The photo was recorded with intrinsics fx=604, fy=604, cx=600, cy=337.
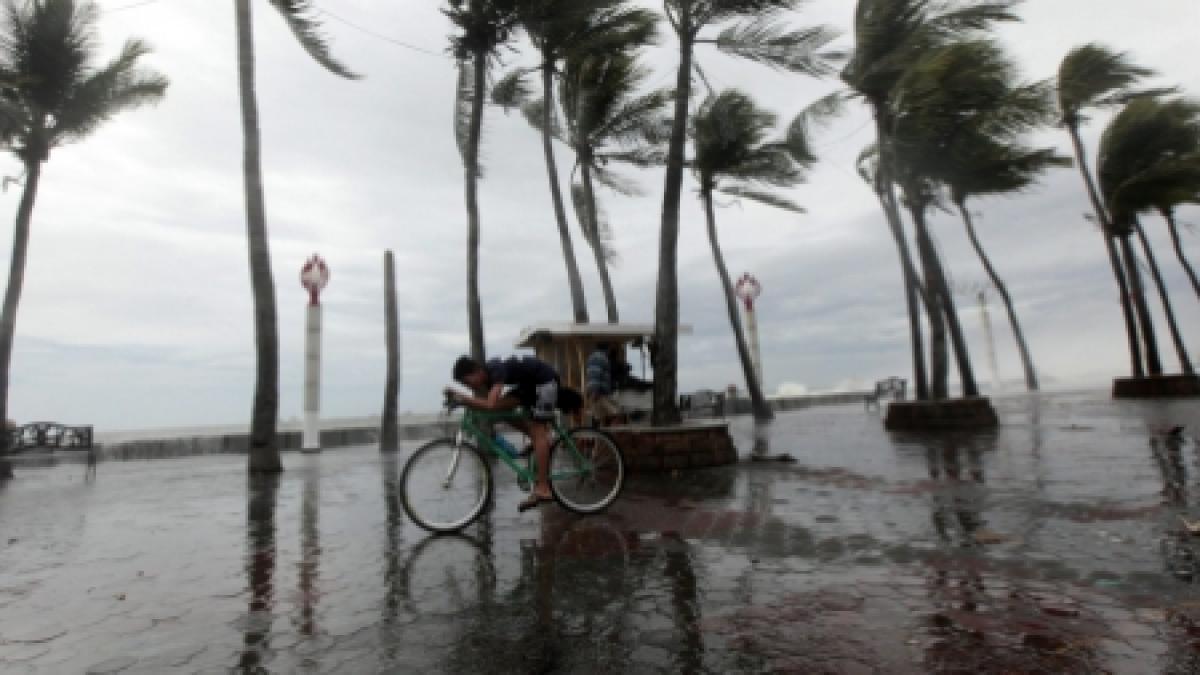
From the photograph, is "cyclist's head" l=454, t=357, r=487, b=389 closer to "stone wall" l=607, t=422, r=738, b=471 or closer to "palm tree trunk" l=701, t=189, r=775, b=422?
"stone wall" l=607, t=422, r=738, b=471

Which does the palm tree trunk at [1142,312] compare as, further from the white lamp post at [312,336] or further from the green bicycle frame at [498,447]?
the white lamp post at [312,336]

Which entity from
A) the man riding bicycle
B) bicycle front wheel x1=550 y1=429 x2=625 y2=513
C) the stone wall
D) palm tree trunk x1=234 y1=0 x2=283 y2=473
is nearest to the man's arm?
the man riding bicycle

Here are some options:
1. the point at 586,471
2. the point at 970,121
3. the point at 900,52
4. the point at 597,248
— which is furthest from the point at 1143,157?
the point at 586,471

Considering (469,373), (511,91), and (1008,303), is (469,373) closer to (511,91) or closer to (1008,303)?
(511,91)

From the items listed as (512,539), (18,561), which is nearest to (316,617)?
(512,539)

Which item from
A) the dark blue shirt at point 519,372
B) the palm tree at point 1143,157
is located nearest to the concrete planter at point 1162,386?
the palm tree at point 1143,157

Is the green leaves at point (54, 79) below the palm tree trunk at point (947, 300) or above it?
above

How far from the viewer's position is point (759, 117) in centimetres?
1777

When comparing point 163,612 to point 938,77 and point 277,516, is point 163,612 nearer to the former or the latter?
point 277,516

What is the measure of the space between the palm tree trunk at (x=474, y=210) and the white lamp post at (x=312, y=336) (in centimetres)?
359

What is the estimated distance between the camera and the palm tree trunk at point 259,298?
1037 cm

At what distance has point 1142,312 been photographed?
18.5 metres

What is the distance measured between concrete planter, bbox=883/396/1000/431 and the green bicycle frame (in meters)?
8.81

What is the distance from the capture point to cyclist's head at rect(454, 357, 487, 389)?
5012mm
